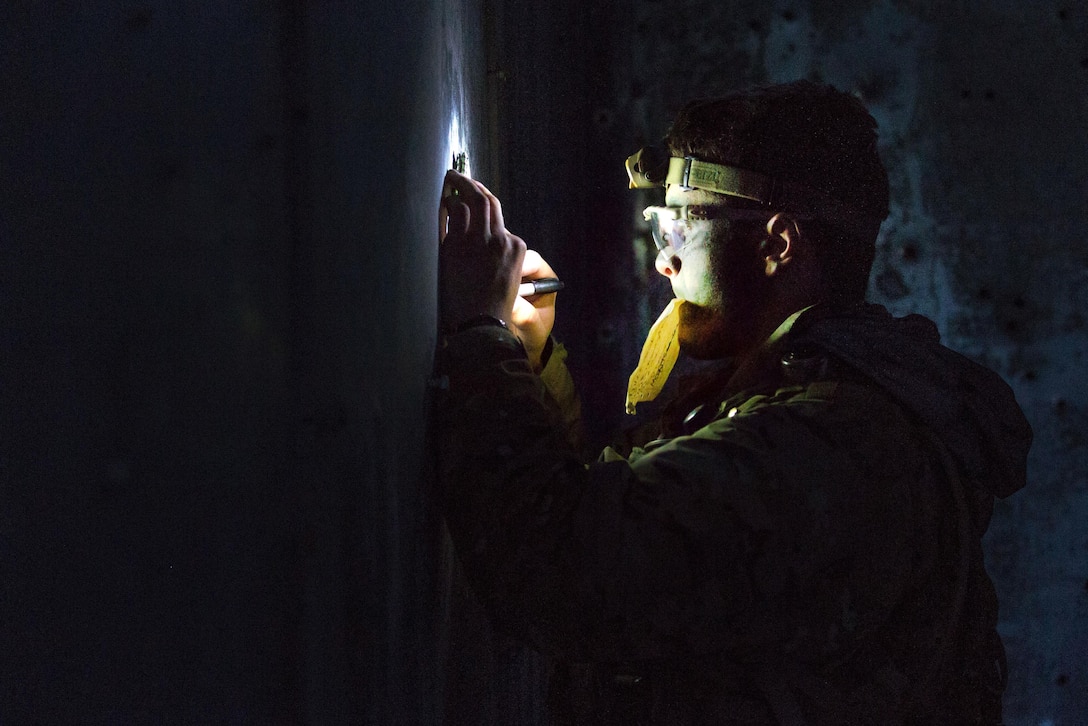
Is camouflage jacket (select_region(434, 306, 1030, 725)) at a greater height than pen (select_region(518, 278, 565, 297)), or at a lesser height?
lesser

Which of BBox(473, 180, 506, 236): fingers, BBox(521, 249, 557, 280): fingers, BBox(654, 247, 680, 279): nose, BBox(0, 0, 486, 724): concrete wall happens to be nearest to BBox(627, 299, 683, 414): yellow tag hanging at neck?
BBox(654, 247, 680, 279): nose

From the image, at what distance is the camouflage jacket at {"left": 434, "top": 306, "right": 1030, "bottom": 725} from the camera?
861mm

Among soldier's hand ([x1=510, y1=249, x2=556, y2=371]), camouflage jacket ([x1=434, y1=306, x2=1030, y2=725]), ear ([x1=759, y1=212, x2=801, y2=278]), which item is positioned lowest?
camouflage jacket ([x1=434, y1=306, x2=1030, y2=725])

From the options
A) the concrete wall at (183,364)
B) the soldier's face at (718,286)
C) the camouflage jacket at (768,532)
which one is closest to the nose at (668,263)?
the soldier's face at (718,286)

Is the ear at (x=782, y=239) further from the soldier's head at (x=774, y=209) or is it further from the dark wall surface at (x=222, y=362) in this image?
the dark wall surface at (x=222, y=362)

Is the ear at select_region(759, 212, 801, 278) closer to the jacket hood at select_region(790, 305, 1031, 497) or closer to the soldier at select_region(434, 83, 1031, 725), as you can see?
the soldier at select_region(434, 83, 1031, 725)

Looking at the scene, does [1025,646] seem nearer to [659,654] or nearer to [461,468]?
[659,654]

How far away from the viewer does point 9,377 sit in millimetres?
581

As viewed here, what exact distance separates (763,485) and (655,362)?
1.76ft

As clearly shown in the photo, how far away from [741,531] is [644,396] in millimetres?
543

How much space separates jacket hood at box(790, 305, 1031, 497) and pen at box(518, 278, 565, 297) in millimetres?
356

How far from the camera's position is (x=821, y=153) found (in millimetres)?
1246

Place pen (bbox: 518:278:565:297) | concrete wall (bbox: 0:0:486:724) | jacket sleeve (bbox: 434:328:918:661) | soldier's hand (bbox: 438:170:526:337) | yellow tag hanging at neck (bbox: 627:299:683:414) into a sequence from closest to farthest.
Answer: concrete wall (bbox: 0:0:486:724)
jacket sleeve (bbox: 434:328:918:661)
soldier's hand (bbox: 438:170:526:337)
pen (bbox: 518:278:565:297)
yellow tag hanging at neck (bbox: 627:299:683:414)

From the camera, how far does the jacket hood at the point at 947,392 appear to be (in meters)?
1.03
